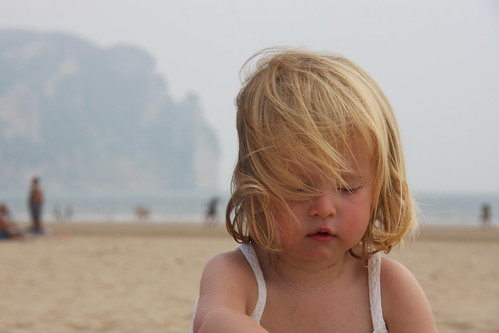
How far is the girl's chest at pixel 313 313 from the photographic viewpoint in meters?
1.57

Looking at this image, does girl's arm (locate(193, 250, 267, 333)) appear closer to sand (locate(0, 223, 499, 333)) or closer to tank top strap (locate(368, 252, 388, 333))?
tank top strap (locate(368, 252, 388, 333))

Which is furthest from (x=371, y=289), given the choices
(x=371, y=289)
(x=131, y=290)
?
(x=131, y=290)

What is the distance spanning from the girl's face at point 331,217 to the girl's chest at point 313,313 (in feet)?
0.50

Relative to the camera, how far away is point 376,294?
161 cm

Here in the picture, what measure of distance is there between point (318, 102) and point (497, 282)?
603 centimetres

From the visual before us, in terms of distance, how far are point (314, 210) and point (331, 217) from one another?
60mm

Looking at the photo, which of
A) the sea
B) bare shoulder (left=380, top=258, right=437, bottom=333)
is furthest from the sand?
bare shoulder (left=380, top=258, right=437, bottom=333)

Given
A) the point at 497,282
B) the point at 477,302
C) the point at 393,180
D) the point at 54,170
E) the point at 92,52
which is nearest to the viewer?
the point at 393,180

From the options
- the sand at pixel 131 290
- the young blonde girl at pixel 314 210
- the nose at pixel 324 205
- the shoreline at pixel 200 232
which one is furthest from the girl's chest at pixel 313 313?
the shoreline at pixel 200 232

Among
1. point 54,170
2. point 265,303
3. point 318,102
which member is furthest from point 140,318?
point 54,170

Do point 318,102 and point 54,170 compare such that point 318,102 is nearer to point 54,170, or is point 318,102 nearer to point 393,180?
point 393,180

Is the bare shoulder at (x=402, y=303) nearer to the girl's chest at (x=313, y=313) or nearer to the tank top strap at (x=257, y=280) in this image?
the girl's chest at (x=313, y=313)

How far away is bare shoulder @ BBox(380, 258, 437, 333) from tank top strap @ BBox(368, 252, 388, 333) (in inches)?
0.7

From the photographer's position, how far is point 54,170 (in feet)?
452
